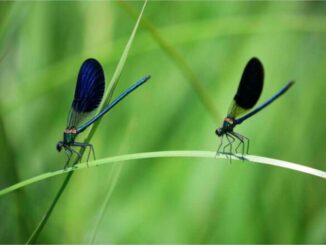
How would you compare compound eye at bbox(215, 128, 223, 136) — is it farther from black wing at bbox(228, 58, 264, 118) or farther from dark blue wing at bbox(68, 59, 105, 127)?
dark blue wing at bbox(68, 59, 105, 127)

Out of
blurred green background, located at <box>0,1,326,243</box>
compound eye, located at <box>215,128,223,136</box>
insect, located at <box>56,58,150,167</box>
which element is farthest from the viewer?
blurred green background, located at <box>0,1,326,243</box>

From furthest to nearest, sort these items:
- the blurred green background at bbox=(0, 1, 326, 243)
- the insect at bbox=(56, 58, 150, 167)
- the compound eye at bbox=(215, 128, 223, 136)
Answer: the blurred green background at bbox=(0, 1, 326, 243) < the compound eye at bbox=(215, 128, 223, 136) < the insect at bbox=(56, 58, 150, 167)

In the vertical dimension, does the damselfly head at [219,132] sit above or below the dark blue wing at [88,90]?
below

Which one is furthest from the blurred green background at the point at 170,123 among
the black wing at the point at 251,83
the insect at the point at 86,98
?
the black wing at the point at 251,83

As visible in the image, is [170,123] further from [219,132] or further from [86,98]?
[86,98]

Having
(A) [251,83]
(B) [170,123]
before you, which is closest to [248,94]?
(A) [251,83]

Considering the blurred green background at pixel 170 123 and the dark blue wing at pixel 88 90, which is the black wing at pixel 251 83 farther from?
the dark blue wing at pixel 88 90

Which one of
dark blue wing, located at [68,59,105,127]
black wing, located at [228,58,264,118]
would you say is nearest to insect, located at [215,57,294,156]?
black wing, located at [228,58,264,118]
